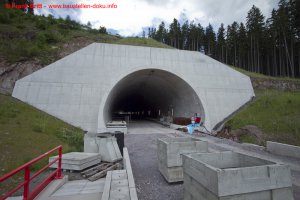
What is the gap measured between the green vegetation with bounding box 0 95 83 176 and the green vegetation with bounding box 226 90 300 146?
13.5 m

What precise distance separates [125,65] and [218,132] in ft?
38.4

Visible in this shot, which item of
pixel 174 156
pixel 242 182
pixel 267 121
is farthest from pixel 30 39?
pixel 267 121

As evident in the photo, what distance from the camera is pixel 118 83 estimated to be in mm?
19609

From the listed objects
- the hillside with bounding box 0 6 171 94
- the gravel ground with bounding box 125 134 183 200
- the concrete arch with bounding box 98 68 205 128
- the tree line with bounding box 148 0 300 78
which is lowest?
the gravel ground with bounding box 125 134 183 200

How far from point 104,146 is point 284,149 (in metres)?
9.41

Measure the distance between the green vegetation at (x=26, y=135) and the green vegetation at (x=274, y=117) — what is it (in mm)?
13538

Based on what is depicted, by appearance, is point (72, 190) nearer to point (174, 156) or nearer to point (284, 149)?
point (174, 156)

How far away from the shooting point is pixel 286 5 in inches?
1577

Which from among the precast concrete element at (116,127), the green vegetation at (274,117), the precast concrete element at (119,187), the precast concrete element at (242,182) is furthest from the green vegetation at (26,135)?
the green vegetation at (274,117)

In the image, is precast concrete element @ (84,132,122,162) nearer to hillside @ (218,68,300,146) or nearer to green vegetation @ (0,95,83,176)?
green vegetation @ (0,95,83,176)

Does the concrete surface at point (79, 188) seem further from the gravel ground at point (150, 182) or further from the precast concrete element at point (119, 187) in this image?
the gravel ground at point (150, 182)

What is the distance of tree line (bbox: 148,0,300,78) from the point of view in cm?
3888

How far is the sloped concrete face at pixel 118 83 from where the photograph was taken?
17109 mm

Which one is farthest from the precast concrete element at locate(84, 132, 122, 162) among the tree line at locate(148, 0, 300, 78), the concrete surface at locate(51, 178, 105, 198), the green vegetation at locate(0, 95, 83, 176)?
the tree line at locate(148, 0, 300, 78)
